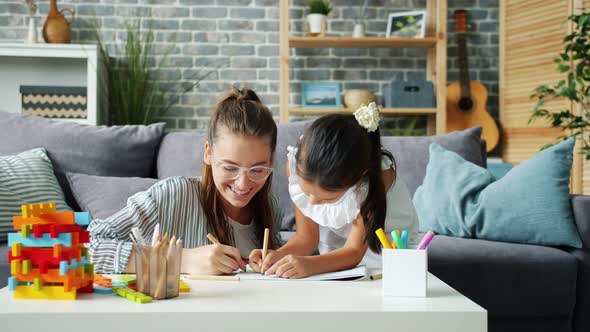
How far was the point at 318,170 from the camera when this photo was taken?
146 centimetres

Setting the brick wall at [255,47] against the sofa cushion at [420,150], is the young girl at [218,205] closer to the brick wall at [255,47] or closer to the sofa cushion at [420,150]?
the sofa cushion at [420,150]

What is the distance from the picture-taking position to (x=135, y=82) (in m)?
4.15

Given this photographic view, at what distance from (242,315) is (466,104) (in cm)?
387

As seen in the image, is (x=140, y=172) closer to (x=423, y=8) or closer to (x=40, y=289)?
(x=40, y=289)

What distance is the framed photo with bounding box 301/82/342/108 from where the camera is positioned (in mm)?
4340

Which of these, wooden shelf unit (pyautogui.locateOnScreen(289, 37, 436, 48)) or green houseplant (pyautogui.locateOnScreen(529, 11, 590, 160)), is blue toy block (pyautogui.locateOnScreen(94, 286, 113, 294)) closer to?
green houseplant (pyautogui.locateOnScreen(529, 11, 590, 160))

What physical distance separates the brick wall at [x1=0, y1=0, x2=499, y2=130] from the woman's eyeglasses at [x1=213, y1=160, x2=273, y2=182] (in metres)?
3.15

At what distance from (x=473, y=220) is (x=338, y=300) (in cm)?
142

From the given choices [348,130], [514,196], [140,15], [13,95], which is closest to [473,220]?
[514,196]

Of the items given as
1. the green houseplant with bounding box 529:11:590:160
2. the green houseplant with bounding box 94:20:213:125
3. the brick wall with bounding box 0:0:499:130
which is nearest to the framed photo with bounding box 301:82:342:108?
the brick wall with bounding box 0:0:499:130

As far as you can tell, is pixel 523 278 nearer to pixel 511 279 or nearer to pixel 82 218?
pixel 511 279

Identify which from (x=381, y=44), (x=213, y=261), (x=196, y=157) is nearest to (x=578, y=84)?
(x=381, y=44)

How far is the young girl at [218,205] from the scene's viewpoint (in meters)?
1.27

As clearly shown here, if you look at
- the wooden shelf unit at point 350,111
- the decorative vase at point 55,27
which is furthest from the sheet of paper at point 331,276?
the decorative vase at point 55,27
